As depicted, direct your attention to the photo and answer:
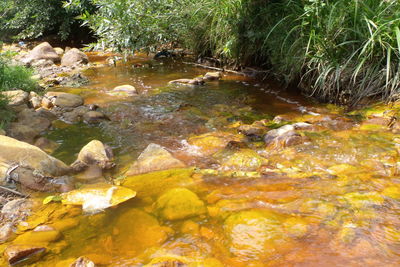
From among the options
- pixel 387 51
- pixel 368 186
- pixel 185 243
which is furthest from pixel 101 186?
pixel 387 51

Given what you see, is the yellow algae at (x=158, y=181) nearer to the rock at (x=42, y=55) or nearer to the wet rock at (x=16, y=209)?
the wet rock at (x=16, y=209)

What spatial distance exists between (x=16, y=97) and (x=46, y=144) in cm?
157

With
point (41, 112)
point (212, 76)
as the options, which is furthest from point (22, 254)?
point (212, 76)

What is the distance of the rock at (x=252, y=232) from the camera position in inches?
70.9

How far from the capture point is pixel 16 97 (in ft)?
15.3

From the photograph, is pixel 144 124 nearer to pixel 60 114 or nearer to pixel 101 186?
pixel 60 114

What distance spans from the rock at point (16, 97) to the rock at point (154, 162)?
2359 millimetres

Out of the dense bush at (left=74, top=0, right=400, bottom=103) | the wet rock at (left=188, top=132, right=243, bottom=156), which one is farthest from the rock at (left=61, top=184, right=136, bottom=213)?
the dense bush at (left=74, top=0, right=400, bottom=103)

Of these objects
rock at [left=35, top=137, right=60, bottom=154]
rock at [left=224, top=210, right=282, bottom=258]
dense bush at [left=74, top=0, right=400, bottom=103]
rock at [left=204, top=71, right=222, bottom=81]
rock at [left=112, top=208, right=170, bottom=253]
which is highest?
dense bush at [left=74, top=0, right=400, bottom=103]

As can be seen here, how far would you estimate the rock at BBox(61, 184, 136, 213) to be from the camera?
2.32 meters

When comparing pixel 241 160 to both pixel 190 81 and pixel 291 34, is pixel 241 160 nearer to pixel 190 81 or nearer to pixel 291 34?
pixel 291 34

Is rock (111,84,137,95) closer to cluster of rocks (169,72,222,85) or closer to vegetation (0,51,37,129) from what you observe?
cluster of rocks (169,72,222,85)

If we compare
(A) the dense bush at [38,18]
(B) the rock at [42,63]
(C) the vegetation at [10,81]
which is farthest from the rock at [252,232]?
(A) the dense bush at [38,18]

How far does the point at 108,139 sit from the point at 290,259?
2.56 metres
